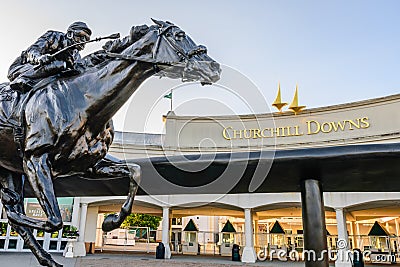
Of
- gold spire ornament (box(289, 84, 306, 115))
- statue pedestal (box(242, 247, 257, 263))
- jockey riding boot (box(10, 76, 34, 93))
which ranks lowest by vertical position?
statue pedestal (box(242, 247, 257, 263))

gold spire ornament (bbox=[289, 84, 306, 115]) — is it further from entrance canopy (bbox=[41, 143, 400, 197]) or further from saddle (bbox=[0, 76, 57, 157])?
saddle (bbox=[0, 76, 57, 157])

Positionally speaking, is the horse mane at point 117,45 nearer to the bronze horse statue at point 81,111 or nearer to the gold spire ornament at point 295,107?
the bronze horse statue at point 81,111

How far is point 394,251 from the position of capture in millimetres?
18344

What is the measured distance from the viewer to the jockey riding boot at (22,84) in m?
2.85

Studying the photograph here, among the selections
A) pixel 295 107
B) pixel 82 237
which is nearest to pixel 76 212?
pixel 82 237

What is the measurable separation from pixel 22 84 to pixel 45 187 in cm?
90

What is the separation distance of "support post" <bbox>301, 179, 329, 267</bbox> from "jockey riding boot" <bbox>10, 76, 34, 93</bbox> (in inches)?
120

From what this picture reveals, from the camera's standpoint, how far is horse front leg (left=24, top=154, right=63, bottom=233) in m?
2.47

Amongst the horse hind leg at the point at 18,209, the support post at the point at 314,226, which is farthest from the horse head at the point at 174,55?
the support post at the point at 314,226

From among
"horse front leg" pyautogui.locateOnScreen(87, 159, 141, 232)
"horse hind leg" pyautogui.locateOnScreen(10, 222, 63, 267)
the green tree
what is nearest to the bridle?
"horse front leg" pyautogui.locateOnScreen(87, 159, 141, 232)

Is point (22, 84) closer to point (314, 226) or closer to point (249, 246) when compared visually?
point (314, 226)

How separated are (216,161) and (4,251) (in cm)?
1597

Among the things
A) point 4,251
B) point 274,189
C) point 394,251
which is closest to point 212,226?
point 394,251

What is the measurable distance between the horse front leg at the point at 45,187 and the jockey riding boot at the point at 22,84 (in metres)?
0.60
